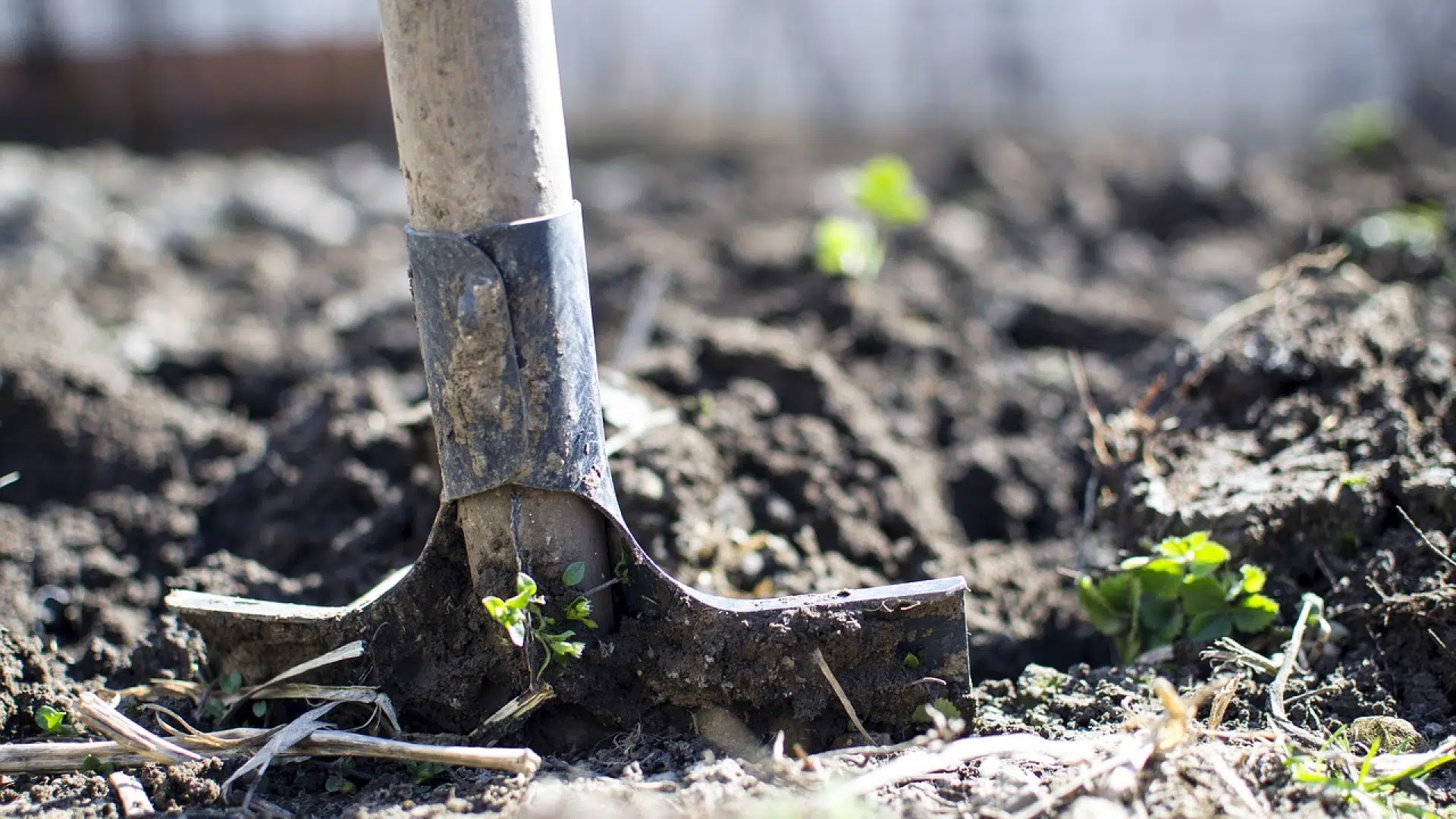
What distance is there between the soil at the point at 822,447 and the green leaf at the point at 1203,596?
3.5 inches

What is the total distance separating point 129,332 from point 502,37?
9.52 feet

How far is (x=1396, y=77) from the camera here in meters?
7.74

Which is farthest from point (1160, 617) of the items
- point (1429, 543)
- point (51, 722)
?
point (51, 722)

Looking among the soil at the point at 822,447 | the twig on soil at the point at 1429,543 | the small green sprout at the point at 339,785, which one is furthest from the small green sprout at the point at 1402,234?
the small green sprout at the point at 339,785

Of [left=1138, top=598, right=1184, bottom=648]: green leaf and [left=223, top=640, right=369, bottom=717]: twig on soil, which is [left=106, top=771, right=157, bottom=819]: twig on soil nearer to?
[left=223, top=640, right=369, bottom=717]: twig on soil

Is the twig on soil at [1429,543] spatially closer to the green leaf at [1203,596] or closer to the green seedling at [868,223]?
the green leaf at [1203,596]

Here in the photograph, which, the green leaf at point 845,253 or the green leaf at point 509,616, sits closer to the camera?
the green leaf at point 509,616

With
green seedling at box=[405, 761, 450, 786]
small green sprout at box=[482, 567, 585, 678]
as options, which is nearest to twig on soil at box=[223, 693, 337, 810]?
green seedling at box=[405, 761, 450, 786]

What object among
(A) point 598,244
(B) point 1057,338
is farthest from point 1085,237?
(A) point 598,244

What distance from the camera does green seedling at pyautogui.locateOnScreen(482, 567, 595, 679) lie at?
5.28 feet

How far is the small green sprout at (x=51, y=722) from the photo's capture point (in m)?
1.83

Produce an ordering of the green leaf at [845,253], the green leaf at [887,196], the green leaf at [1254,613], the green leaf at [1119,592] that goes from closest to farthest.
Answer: the green leaf at [1254,613]
the green leaf at [1119,592]
the green leaf at [845,253]
the green leaf at [887,196]

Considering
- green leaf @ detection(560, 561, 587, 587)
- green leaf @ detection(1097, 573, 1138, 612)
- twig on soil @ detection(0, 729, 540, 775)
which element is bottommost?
green leaf @ detection(1097, 573, 1138, 612)

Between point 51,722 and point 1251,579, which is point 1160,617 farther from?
point 51,722
